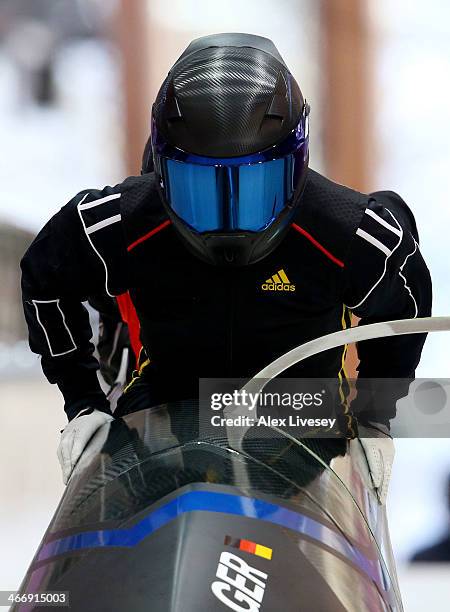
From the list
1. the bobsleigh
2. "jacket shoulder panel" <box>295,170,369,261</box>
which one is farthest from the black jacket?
the bobsleigh

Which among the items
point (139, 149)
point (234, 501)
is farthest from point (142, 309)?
point (139, 149)

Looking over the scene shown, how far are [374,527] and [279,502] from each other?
263mm

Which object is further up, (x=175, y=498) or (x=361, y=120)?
(x=361, y=120)

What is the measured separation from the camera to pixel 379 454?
1521 mm

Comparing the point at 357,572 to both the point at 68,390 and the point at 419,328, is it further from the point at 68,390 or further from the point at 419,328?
the point at 68,390

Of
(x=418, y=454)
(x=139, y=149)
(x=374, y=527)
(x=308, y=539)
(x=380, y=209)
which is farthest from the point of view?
(x=139, y=149)

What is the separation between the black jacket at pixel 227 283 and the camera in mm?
1687

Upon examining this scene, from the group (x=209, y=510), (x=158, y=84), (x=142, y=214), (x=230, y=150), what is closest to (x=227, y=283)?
(x=142, y=214)

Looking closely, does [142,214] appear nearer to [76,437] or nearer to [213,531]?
[76,437]

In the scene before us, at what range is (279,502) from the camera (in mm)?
→ 1032

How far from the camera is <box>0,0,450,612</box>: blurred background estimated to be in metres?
3.59

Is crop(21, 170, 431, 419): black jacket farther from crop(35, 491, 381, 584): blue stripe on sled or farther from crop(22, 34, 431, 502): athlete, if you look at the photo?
crop(35, 491, 381, 584): blue stripe on sled

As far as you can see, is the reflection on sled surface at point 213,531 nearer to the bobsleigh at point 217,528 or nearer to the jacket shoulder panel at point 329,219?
the bobsleigh at point 217,528

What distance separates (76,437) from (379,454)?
515 mm
